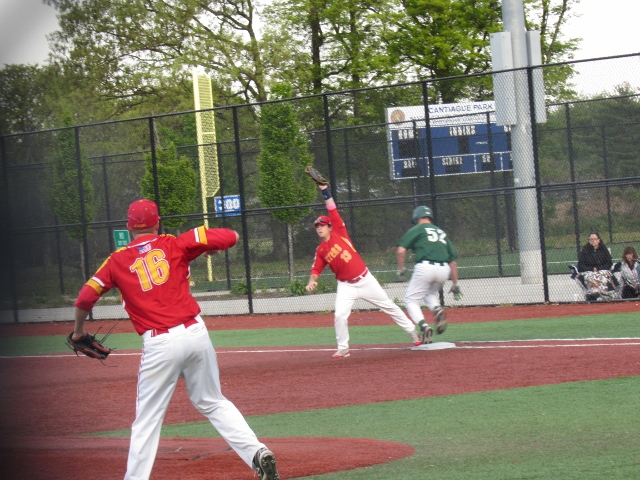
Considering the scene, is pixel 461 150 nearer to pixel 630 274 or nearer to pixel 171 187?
pixel 630 274

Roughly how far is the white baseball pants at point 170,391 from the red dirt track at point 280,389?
0.57 m

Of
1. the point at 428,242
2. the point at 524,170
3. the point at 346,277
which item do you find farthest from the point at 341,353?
the point at 524,170

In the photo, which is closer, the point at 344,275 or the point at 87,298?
the point at 87,298

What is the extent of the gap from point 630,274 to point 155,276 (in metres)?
11.9

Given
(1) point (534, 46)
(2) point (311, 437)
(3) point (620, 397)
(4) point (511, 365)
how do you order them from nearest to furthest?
(2) point (311, 437) < (3) point (620, 397) < (4) point (511, 365) < (1) point (534, 46)

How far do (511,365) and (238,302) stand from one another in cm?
1108

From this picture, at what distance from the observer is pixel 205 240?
570 centimetres

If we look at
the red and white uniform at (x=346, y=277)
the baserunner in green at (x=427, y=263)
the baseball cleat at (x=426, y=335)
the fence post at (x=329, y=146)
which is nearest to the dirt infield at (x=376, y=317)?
the fence post at (x=329, y=146)

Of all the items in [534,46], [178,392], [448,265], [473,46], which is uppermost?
[473,46]

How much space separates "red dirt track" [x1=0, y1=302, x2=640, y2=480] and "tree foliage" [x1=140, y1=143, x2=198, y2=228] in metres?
6.65

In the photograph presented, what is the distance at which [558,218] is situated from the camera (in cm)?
2475

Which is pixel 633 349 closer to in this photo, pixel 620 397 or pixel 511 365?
pixel 511 365

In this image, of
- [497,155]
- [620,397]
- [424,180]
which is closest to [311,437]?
[620,397]

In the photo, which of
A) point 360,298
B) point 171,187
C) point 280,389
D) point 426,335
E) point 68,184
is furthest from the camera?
point 68,184
